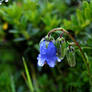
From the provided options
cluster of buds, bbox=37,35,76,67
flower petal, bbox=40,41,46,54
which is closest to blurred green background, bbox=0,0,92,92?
cluster of buds, bbox=37,35,76,67

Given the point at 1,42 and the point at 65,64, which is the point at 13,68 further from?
the point at 65,64

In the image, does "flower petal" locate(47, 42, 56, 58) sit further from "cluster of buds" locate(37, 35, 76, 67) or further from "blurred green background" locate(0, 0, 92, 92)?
"blurred green background" locate(0, 0, 92, 92)

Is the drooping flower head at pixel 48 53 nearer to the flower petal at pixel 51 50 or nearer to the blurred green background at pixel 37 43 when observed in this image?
the flower petal at pixel 51 50

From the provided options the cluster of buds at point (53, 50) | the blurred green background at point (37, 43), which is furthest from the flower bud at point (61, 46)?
the blurred green background at point (37, 43)

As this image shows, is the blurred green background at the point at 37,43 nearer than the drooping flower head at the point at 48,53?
No

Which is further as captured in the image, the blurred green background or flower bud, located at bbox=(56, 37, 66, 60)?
the blurred green background

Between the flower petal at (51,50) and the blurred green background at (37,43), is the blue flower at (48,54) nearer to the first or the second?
the flower petal at (51,50)

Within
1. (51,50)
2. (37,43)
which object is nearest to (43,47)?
(51,50)
